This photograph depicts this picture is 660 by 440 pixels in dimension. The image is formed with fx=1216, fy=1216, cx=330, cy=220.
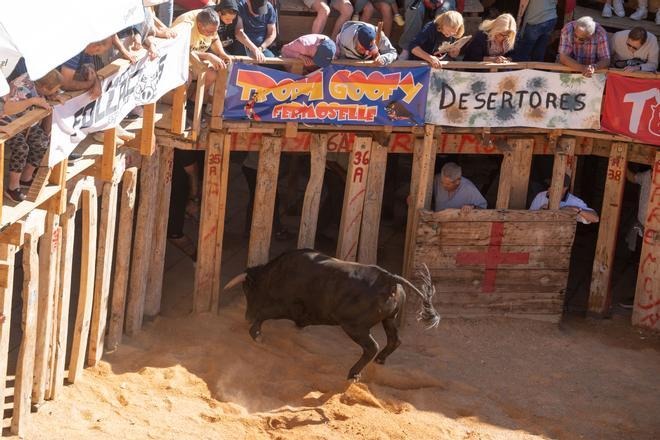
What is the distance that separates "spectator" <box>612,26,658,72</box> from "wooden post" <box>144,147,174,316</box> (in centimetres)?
498

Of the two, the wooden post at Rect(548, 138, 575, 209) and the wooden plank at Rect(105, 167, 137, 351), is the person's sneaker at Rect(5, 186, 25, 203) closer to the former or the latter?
the wooden plank at Rect(105, 167, 137, 351)

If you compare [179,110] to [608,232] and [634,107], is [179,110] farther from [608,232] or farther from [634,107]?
[608,232]

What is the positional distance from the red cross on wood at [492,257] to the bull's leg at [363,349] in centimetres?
183

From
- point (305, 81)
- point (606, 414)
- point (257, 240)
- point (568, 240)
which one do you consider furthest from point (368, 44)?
point (606, 414)

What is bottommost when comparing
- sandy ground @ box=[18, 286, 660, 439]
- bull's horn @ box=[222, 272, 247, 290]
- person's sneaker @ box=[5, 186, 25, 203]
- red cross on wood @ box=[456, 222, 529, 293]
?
sandy ground @ box=[18, 286, 660, 439]

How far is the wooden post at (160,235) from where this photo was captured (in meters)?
12.6

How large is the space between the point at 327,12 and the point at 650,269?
15.4 ft

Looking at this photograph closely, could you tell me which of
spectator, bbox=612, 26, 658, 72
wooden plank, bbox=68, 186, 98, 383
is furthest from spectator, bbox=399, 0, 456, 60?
wooden plank, bbox=68, 186, 98, 383

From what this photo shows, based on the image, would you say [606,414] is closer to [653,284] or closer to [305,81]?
[653,284]

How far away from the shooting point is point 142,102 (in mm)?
10602

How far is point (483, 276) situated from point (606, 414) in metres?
2.27

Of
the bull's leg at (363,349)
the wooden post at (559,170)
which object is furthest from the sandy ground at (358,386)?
the wooden post at (559,170)

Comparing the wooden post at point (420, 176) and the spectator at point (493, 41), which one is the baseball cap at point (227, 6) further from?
the spectator at point (493, 41)

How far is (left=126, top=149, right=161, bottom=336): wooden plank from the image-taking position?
40.6ft
